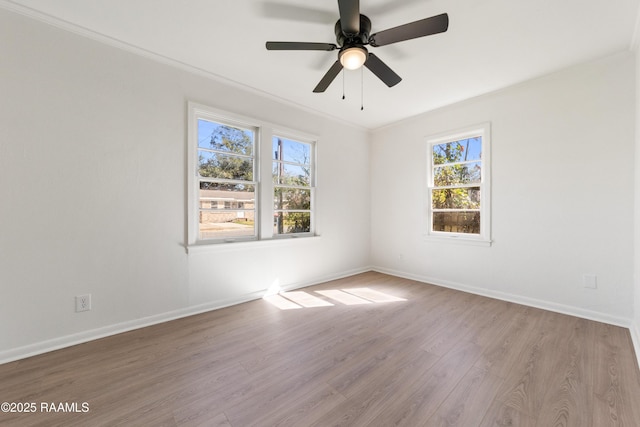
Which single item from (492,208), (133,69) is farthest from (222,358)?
(492,208)

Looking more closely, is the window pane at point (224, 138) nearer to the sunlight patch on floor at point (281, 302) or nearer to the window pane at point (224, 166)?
the window pane at point (224, 166)

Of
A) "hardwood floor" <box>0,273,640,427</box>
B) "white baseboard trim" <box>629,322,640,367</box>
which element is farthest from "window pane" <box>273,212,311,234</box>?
"white baseboard trim" <box>629,322,640,367</box>

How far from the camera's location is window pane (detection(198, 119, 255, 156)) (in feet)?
10.2

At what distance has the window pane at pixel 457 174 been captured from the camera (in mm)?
3731

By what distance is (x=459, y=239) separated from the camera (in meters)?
3.79

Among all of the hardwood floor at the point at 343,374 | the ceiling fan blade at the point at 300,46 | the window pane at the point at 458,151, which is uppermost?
the ceiling fan blade at the point at 300,46

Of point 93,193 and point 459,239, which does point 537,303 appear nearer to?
point 459,239

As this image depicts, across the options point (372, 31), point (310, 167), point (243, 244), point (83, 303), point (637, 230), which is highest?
point (372, 31)

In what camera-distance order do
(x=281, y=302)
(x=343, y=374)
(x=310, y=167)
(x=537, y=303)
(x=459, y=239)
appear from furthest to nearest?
(x=310, y=167) < (x=459, y=239) < (x=281, y=302) < (x=537, y=303) < (x=343, y=374)

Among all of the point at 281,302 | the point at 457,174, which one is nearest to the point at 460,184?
the point at 457,174

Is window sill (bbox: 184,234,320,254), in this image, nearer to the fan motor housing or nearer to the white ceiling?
the white ceiling

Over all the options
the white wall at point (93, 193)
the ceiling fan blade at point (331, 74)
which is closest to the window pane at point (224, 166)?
the white wall at point (93, 193)

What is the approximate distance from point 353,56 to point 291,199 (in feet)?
7.60

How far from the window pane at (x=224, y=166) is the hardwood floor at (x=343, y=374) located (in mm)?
1677
